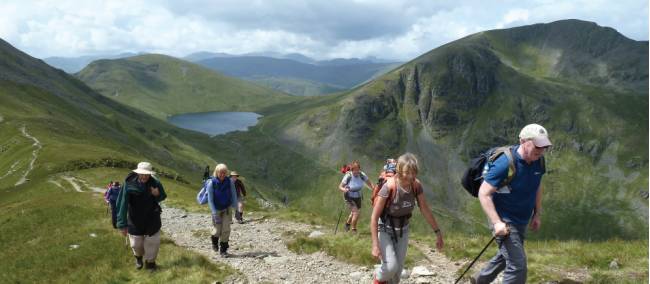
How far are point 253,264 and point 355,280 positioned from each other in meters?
4.14

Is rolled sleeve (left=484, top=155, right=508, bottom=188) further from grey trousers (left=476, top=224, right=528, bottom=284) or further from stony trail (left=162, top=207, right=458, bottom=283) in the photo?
stony trail (left=162, top=207, right=458, bottom=283)

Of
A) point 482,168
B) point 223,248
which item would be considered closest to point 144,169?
point 223,248

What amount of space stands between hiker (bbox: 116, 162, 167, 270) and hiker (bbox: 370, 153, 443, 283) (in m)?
7.09

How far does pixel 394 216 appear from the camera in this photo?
8977 mm

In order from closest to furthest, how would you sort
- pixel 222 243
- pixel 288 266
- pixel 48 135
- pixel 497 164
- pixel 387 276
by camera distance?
pixel 497 164 < pixel 387 276 < pixel 288 266 < pixel 222 243 < pixel 48 135

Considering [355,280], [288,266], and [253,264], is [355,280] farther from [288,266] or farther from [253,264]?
[253,264]

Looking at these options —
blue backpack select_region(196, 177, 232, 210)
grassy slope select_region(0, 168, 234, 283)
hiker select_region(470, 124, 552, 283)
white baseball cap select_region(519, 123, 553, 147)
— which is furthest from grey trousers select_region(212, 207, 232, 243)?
white baseball cap select_region(519, 123, 553, 147)

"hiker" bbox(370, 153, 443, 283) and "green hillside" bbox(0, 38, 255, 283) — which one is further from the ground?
"hiker" bbox(370, 153, 443, 283)

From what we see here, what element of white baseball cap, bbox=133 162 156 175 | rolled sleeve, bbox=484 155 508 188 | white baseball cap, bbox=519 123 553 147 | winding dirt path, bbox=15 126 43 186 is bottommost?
A: winding dirt path, bbox=15 126 43 186

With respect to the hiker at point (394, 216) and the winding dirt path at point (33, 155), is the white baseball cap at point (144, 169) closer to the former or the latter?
the hiker at point (394, 216)

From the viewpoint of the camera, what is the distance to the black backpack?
25.1 ft

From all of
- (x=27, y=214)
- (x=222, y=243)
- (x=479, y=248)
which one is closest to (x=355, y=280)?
(x=479, y=248)

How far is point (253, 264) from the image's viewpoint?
15016 mm

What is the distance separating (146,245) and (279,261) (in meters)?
4.41
